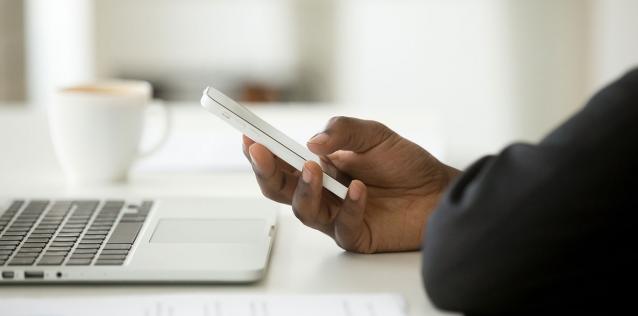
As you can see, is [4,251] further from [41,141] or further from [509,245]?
[41,141]

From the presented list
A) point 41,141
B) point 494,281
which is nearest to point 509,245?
point 494,281

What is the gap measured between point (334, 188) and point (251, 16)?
278cm

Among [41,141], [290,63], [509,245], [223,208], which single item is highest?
[509,245]

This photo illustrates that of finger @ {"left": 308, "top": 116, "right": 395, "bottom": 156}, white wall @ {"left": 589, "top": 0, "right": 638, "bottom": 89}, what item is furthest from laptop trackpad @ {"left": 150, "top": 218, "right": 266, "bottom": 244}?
white wall @ {"left": 589, "top": 0, "right": 638, "bottom": 89}

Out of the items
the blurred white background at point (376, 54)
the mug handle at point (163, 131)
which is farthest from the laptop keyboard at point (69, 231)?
the blurred white background at point (376, 54)

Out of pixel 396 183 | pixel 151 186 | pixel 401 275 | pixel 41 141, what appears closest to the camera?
pixel 401 275

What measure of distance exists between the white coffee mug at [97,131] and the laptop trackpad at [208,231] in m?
0.28

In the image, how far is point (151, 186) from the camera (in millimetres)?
1103

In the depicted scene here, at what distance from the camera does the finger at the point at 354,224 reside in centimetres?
75

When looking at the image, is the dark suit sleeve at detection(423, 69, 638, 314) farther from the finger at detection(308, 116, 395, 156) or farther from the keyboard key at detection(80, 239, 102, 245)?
the keyboard key at detection(80, 239, 102, 245)

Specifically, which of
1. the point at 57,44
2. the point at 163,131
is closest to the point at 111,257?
the point at 163,131

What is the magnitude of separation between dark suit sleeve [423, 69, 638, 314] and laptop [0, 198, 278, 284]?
19 cm

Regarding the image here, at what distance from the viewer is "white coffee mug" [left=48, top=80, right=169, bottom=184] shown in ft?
3.50

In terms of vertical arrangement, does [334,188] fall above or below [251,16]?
above
